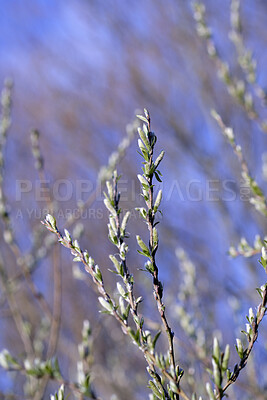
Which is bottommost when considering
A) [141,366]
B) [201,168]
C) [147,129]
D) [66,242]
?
[141,366]

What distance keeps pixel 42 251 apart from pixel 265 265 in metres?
1.77

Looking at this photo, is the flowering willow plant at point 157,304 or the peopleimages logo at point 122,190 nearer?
the flowering willow plant at point 157,304

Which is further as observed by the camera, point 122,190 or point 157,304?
point 122,190

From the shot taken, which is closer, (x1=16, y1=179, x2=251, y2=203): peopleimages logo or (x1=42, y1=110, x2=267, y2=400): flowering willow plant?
(x1=42, y1=110, x2=267, y2=400): flowering willow plant

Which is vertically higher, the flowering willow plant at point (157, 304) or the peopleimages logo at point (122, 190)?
the peopleimages logo at point (122, 190)

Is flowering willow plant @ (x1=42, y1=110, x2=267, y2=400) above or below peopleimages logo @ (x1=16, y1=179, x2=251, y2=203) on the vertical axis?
below

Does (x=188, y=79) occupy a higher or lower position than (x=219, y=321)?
higher

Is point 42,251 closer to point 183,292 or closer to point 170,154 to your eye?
point 183,292

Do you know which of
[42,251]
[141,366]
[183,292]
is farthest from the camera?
[141,366]

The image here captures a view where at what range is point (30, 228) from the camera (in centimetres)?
688

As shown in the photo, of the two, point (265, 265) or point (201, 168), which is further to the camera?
point (201, 168)

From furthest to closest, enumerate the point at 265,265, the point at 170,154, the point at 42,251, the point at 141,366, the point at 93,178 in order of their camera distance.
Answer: the point at 93,178, the point at 170,154, the point at 141,366, the point at 42,251, the point at 265,265

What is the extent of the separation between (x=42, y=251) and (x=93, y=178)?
424 cm

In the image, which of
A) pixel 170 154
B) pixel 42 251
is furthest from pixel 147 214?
pixel 170 154
